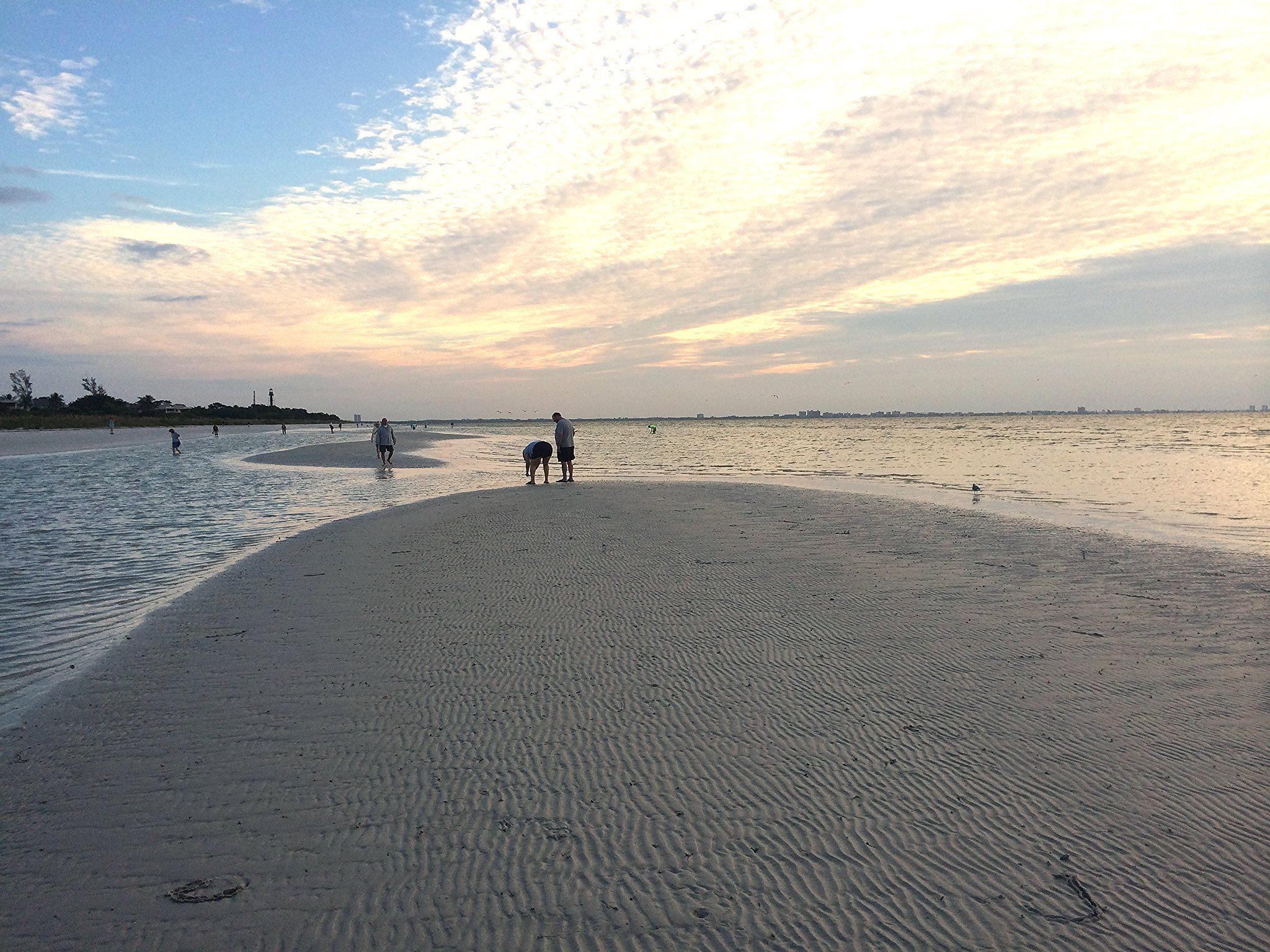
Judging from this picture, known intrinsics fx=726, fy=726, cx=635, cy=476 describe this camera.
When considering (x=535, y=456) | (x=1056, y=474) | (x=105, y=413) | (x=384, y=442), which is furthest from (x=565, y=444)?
(x=105, y=413)

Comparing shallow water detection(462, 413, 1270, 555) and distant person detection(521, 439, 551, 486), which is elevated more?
distant person detection(521, 439, 551, 486)

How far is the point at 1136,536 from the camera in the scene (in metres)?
13.2

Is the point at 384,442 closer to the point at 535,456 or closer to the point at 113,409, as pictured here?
the point at 535,456

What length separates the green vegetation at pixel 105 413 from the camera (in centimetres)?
8750

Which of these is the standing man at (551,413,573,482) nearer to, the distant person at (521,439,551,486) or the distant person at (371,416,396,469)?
the distant person at (521,439,551,486)

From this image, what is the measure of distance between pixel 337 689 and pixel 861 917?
4.30m

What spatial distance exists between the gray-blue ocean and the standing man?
0.61 m

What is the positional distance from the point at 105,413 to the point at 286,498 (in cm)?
12127

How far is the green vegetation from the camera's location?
287ft

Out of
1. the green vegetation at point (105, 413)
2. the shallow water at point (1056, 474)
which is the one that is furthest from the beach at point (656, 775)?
the green vegetation at point (105, 413)

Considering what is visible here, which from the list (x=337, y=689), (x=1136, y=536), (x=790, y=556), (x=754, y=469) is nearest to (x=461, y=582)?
(x=337, y=689)

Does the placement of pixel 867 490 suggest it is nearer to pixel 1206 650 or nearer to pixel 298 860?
pixel 1206 650

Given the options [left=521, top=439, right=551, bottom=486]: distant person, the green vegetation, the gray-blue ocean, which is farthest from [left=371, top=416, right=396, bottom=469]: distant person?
the green vegetation

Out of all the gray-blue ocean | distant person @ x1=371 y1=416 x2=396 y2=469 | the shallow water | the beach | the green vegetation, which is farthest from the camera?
the green vegetation
